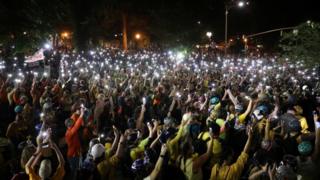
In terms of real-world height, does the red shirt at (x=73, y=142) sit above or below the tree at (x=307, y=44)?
below

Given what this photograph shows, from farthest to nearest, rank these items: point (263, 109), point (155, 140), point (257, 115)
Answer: point (263, 109) → point (257, 115) → point (155, 140)

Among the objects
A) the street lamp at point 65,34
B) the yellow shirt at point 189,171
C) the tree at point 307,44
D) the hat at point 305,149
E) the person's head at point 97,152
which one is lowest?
the yellow shirt at point 189,171

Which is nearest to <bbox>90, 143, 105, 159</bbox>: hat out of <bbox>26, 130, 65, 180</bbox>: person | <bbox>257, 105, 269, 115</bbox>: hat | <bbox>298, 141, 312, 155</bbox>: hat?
<bbox>26, 130, 65, 180</bbox>: person

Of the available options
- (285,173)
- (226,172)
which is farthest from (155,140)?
(285,173)

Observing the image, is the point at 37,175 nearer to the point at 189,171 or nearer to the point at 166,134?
the point at 189,171

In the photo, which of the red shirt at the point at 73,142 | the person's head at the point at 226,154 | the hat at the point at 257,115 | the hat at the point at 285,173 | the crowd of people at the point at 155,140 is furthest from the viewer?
the hat at the point at 257,115

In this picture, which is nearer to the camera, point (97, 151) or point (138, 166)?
point (138, 166)

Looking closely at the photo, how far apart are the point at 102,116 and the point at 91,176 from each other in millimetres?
5468

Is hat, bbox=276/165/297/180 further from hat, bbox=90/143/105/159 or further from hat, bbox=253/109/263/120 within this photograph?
hat, bbox=253/109/263/120

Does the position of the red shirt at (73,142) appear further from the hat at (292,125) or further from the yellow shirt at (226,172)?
the hat at (292,125)

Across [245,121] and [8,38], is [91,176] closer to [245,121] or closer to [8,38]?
[245,121]

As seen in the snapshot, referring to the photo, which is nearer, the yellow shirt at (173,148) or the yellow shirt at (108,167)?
the yellow shirt at (108,167)

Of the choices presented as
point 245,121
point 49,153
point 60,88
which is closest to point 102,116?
point 60,88

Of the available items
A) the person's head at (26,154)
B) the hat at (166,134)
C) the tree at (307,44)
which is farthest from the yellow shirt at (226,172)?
the tree at (307,44)
